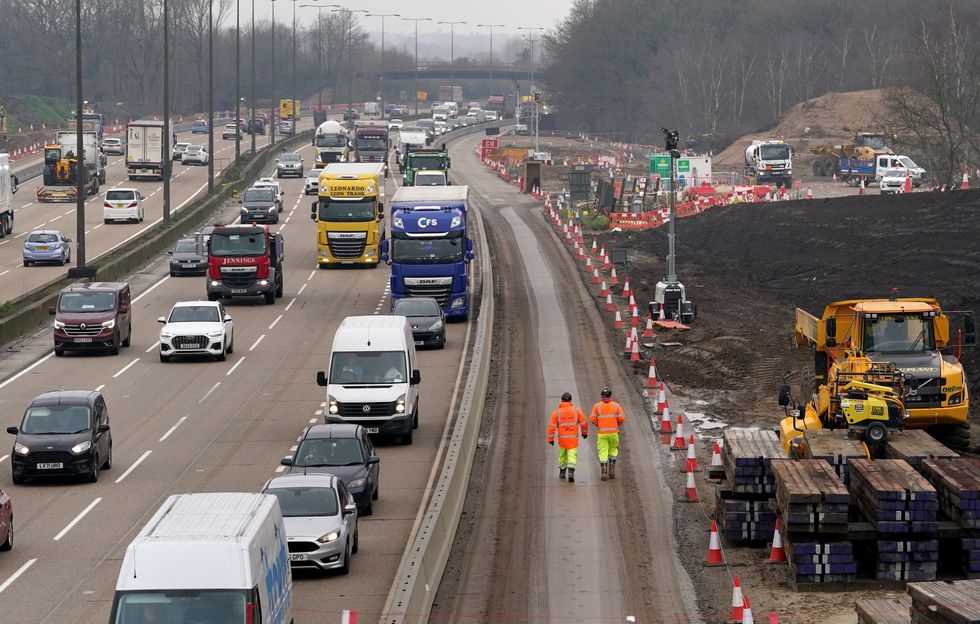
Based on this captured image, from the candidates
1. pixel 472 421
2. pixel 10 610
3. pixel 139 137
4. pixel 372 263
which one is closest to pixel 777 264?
pixel 372 263

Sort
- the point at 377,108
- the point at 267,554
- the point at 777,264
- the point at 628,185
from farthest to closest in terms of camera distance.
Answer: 1. the point at 377,108
2. the point at 628,185
3. the point at 777,264
4. the point at 267,554

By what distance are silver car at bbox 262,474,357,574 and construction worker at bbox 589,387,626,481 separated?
6300 mm

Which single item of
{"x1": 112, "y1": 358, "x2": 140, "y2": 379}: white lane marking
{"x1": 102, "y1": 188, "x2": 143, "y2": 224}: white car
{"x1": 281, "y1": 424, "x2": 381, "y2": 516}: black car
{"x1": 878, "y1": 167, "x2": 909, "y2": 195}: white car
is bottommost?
{"x1": 112, "y1": 358, "x2": 140, "y2": 379}: white lane marking

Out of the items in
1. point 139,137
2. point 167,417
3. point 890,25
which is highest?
point 890,25

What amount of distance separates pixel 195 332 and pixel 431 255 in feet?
27.7

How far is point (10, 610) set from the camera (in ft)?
66.8

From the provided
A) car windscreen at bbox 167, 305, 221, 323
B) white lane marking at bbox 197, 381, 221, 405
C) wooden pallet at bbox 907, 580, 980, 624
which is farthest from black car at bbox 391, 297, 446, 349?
wooden pallet at bbox 907, 580, 980, 624

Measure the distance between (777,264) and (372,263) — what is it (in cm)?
1531

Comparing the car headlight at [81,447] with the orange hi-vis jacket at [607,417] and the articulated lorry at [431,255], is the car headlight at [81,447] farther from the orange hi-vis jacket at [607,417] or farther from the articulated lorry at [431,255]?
the articulated lorry at [431,255]

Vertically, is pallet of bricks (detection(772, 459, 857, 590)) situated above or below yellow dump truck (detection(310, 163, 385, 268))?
below

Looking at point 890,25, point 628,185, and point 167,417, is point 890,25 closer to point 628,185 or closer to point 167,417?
point 628,185

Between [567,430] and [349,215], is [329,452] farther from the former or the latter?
[349,215]

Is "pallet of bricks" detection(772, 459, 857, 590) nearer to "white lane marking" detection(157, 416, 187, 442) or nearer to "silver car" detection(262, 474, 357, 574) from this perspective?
"silver car" detection(262, 474, 357, 574)

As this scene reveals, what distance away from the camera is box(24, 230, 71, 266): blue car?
198 feet
